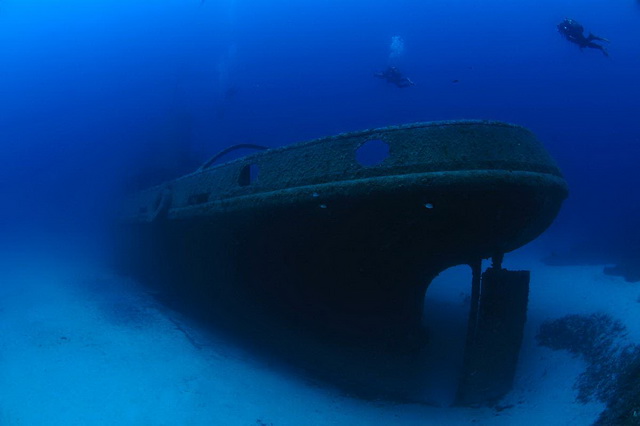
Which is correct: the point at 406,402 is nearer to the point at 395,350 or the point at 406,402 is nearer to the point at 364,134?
the point at 395,350

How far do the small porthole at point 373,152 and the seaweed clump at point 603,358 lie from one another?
2.74 m

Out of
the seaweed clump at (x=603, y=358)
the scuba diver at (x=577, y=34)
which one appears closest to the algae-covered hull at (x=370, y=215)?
the seaweed clump at (x=603, y=358)

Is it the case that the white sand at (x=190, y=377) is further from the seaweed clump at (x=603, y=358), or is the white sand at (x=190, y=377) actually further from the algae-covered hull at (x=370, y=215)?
the algae-covered hull at (x=370, y=215)

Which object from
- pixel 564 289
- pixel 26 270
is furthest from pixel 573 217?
pixel 26 270

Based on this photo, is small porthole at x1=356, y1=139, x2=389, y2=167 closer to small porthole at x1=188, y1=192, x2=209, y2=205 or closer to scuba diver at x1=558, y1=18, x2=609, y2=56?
small porthole at x1=188, y1=192, x2=209, y2=205

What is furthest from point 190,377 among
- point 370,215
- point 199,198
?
point 370,215

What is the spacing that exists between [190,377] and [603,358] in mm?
4394

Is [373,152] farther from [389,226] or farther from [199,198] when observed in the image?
[389,226]

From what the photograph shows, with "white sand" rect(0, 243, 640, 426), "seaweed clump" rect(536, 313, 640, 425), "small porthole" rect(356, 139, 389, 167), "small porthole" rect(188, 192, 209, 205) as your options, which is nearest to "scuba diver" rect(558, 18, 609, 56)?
"small porthole" rect(356, 139, 389, 167)

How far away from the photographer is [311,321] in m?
5.17

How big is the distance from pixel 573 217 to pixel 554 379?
3479 cm

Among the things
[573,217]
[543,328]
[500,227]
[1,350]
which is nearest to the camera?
[500,227]

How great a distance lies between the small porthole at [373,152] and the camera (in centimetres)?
415

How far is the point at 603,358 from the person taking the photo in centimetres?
408
